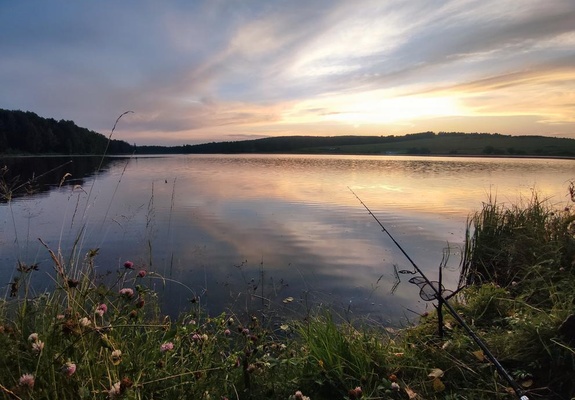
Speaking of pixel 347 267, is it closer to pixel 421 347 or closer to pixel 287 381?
pixel 421 347

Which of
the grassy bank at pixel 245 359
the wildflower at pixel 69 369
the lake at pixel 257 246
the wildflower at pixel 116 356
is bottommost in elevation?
the lake at pixel 257 246

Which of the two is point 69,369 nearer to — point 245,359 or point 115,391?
point 115,391

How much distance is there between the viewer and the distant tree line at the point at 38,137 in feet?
300

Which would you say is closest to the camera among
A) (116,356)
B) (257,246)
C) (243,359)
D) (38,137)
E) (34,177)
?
(116,356)

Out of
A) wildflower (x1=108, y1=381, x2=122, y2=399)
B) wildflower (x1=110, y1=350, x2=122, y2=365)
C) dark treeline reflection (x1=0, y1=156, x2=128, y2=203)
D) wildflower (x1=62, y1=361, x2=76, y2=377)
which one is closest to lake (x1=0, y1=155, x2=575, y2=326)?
dark treeline reflection (x1=0, y1=156, x2=128, y2=203)

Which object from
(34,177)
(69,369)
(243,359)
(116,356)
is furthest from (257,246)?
(69,369)

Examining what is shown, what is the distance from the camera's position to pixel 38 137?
92.1m

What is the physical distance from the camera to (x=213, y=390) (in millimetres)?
2842

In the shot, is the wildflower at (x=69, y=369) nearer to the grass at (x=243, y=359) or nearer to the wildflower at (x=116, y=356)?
the grass at (x=243, y=359)

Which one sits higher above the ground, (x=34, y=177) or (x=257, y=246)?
(x=34, y=177)

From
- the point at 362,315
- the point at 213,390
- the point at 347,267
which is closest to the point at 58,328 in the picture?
the point at 213,390

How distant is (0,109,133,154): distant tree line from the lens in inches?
3595

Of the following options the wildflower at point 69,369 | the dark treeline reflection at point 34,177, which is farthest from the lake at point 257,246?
the wildflower at point 69,369

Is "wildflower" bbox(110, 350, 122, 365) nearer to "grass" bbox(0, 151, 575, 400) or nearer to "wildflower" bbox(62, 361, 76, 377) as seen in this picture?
"grass" bbox(0, 151, 575, 400)
